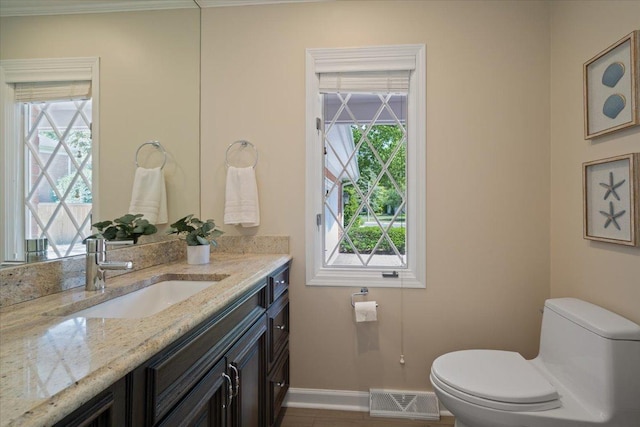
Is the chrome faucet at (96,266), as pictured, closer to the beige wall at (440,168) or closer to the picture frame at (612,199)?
the beige wall at (440,168)

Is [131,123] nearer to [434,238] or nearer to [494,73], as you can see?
[434,238]

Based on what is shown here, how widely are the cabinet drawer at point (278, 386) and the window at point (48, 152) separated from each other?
3.37 ft

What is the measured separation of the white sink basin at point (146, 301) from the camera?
3.44ft

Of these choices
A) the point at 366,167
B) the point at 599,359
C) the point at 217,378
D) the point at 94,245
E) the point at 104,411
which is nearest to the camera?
the point at 104,411

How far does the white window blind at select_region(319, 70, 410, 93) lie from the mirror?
81 cm

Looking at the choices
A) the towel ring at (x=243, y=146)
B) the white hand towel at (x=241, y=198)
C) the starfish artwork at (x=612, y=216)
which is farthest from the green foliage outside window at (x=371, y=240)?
the starfish artwork at (x=612, y=216)

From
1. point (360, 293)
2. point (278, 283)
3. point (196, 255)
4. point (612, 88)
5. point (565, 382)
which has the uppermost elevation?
point (612, 88)

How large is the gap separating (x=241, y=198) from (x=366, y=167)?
0.80 meters

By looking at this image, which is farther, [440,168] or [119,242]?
[440,168]

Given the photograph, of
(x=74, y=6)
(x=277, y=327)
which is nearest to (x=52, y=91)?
(x=74, y=6)

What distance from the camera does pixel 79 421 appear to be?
0.52 m

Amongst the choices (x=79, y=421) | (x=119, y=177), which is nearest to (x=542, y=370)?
(x=79, y=421)

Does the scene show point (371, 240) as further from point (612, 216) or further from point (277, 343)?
point (612, 216)

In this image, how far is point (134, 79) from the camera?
1507 millimetres
